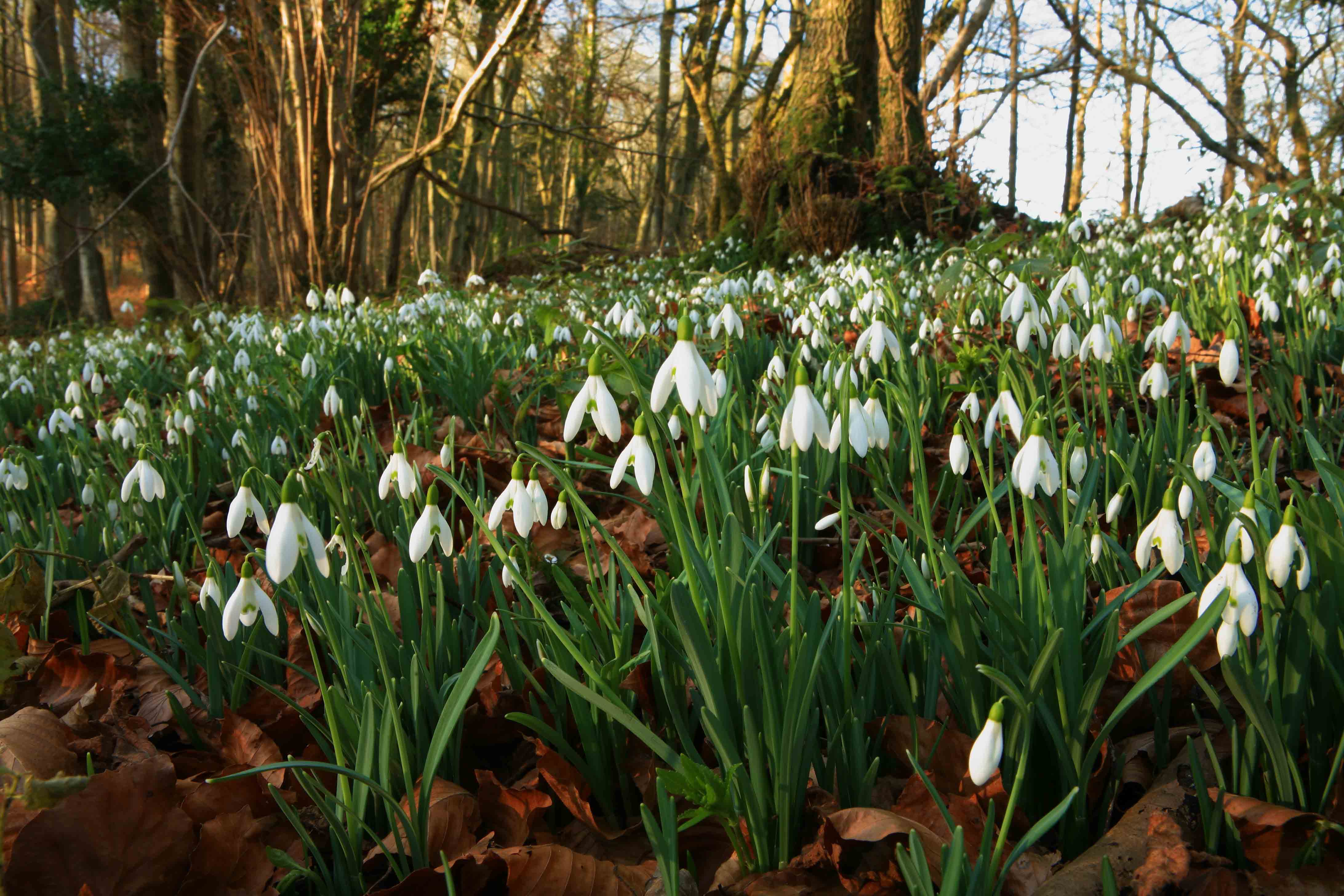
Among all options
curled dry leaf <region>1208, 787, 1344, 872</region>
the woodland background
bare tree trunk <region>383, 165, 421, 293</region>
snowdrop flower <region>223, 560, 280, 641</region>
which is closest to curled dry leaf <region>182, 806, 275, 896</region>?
snowdrop flower <region>223, 560, 280, 641</region>

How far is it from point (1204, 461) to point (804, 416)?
2.49 feet

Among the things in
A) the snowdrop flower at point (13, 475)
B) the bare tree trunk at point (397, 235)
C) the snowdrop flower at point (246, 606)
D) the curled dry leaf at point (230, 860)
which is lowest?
the curled dry leaf at point (230, 860)

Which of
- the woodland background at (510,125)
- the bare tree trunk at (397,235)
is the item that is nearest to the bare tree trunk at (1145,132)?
the woodland background at (510,125)

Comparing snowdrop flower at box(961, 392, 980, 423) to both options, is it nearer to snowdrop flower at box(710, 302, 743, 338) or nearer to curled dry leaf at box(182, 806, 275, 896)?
snowdrop flower at box(710, 302, 743, 338)

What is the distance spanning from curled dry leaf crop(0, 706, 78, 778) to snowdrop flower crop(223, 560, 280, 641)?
308mm

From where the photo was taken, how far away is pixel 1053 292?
221 centimetres

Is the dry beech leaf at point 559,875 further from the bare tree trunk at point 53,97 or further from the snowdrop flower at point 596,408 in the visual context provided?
the bare tree trunk at point 53,97

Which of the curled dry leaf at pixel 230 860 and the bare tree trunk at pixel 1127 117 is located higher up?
the bare tree trunk at pixel 1127 117

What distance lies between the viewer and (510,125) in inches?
354

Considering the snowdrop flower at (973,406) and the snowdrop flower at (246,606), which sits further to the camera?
the snowdrop flower at (973,406)

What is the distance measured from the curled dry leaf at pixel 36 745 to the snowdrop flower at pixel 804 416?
3.72 feet

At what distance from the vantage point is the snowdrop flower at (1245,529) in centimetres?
100

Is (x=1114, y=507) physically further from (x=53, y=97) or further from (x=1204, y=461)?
(x=53, y=97)

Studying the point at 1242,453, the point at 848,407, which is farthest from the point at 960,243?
the point at 848,407
